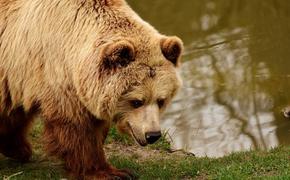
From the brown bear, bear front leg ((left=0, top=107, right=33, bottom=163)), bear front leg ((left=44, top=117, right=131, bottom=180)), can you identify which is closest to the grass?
bear front leg ((left=0, top=107, right=33, bottom=163))

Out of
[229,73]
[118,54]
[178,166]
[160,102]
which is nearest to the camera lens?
[118,54]

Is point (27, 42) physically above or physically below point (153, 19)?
above

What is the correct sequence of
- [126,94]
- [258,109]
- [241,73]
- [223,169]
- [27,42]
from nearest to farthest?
[126,94] < [27,42] < [223,169] < [258,109] < [241,73]

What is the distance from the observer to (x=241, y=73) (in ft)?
36.4

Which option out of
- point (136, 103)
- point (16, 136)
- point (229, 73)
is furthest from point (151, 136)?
point (229, 73)

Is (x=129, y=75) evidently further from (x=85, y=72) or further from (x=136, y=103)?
(x=85, y=72)

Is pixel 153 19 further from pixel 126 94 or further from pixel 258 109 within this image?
pixel 126 94

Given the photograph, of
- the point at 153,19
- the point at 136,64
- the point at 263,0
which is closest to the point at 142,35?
the point at 136,64

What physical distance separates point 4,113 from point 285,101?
195 inches

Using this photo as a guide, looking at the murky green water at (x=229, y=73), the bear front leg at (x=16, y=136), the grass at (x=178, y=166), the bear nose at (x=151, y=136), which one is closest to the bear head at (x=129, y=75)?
the bear nose at (x=151, y=136)

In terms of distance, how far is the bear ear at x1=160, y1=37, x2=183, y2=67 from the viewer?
5793 millimetres

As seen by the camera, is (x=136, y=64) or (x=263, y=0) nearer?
(x=136, y=64)

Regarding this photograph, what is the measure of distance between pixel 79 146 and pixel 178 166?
4.31ft

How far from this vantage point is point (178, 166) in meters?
6.88
